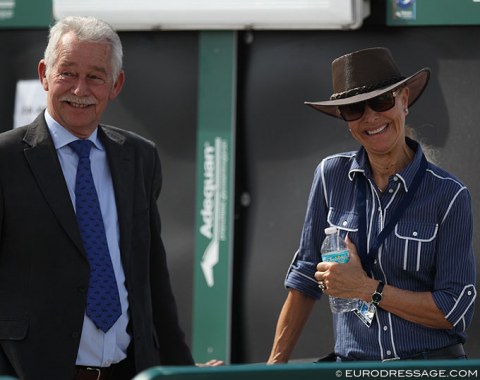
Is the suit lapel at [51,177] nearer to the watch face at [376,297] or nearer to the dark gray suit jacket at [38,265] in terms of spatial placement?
the dark gray suit jacket at [38,265]

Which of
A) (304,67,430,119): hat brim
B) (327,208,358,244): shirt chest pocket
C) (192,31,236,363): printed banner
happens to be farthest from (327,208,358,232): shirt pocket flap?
(192,31,236,363): printed banner

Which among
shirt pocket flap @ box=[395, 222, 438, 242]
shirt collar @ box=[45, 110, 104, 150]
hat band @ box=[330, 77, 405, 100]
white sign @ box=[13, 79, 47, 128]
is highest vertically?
white sign @ box=[13, 79, 47, 128]

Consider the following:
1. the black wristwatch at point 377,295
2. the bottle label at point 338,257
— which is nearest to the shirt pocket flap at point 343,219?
the bottle label at point 338,257

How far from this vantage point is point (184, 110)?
5.64 metres

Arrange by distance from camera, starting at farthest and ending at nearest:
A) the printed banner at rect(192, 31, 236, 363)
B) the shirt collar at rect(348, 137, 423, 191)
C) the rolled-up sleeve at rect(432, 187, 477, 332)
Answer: the printed banner at rect(192, 31, 236, 363), the shirt collar at rect(348, 137, 423, 191), the rolled-up sleeve at rect(432, 187, 477, 332)

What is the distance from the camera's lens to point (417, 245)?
340 cm

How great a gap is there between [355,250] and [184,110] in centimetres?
235

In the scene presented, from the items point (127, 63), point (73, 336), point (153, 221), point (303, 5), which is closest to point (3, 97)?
point (127, 63)

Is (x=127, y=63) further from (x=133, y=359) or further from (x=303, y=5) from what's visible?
(x=133, y=359)

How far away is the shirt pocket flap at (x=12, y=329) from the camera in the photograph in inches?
135

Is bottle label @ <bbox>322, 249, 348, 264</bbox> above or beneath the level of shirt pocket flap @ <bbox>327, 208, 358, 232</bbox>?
beneath

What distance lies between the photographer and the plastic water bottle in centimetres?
343

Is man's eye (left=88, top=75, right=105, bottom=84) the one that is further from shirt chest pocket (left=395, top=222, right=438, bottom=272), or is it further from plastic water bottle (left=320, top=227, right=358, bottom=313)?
shirt chest pocket (left=395, top=222, right=438, bottom=272)

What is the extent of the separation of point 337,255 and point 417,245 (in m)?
0.25
